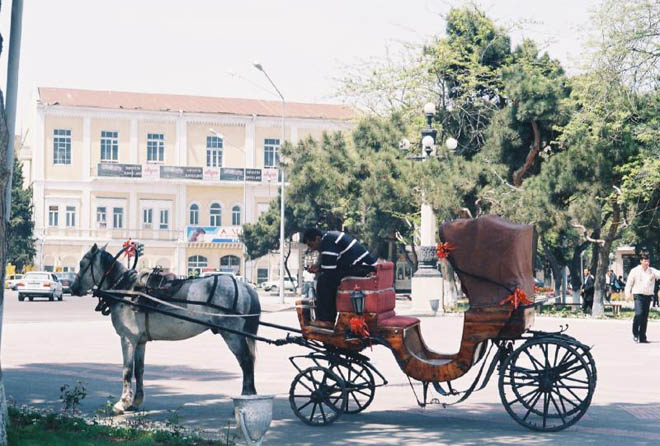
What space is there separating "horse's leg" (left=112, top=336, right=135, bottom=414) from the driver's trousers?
2345 millimetres

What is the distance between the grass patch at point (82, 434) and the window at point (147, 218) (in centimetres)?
7216

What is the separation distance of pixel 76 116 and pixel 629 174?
55460 millimetres

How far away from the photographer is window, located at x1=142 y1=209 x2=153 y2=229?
81.6m

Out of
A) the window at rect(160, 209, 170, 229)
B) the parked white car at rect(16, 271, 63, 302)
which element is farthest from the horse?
the window at rect(160, 209, 170, 229)

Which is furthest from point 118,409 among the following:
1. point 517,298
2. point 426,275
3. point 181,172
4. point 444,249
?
point 181,172

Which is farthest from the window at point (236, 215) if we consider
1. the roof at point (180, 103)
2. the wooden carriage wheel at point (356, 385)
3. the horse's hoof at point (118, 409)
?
the horse's hoof at point (118, 409)

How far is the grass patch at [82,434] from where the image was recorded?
914 centimetres

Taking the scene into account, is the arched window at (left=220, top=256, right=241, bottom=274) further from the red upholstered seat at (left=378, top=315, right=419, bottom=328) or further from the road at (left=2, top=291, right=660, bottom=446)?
the red upholstered seat at (left=378, top=315, right=419, bottom=328)

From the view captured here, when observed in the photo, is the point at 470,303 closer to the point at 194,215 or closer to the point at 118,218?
the point at 118,218

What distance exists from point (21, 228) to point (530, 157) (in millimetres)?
48011

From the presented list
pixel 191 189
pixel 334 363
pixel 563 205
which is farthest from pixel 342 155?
pixel 191 189

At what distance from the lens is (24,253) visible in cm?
7731

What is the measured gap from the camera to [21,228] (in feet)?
243

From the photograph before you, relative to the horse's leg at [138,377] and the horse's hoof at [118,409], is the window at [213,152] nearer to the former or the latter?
the horse's leg at [138,377]
